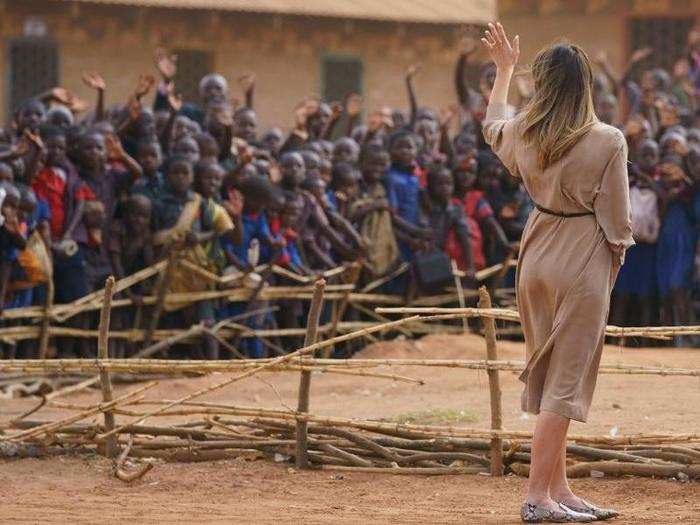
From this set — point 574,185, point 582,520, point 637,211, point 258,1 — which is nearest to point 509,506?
point 582,520

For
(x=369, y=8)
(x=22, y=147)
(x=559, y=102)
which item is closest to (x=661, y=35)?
(x=369, y=8)

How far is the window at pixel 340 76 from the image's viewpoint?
71.2ft

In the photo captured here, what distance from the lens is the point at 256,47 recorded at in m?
21.0

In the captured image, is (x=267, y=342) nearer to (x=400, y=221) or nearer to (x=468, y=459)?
(x=400, y=221)

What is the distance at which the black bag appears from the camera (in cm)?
1240

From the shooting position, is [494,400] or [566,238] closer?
[566,238]

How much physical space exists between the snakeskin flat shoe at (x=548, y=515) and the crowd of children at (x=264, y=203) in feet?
16.1

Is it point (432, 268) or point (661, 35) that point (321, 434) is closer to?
point (432, 268)

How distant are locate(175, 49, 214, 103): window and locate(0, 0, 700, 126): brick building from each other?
0.01 meters

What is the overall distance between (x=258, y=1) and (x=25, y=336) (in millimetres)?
10622

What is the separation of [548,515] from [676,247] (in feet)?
24.9

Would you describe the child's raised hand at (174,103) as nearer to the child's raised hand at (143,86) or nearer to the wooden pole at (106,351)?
the child's raised hand at (143,86)

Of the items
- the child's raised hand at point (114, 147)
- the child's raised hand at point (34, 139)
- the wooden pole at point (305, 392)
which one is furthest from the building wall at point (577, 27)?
the wooden pole at point (305, 392)

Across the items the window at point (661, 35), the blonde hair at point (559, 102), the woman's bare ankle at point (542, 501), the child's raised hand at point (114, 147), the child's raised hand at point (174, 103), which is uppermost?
the window at point (661, 35)
